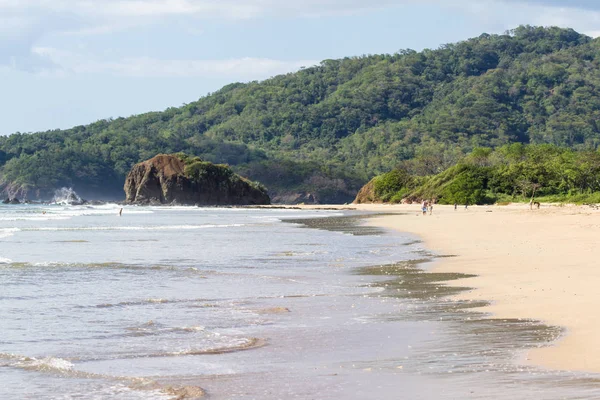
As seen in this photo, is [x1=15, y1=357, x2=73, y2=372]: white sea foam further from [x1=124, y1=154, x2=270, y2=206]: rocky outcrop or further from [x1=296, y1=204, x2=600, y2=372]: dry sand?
[x1=124, y1=154, x2=270, y2=206]: rocky outcrop

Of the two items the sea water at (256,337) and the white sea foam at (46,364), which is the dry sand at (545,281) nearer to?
the sea water at (256,337)

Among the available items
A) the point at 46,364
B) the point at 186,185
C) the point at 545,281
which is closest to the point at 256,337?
the point at 46,364

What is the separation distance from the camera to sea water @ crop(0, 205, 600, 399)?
8.37 m

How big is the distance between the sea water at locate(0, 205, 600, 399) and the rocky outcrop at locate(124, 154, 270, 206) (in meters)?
124

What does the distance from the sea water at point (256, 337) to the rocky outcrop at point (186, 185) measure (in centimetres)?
12447

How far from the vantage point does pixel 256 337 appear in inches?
455

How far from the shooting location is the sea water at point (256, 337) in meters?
8.37

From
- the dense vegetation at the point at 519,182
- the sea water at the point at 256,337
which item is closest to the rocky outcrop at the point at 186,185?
the dense vegetation at the point at 519,182

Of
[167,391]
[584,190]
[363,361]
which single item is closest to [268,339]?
[363,361]

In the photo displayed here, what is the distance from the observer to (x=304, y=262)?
78.7 feet

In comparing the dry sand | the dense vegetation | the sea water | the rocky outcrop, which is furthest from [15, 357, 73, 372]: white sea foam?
the rocky outcrop

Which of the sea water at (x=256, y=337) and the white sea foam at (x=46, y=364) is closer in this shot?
the sea water at (x=256, y=337)

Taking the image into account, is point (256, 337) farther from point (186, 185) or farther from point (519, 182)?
point (186, 185)

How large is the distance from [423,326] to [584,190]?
281ft
